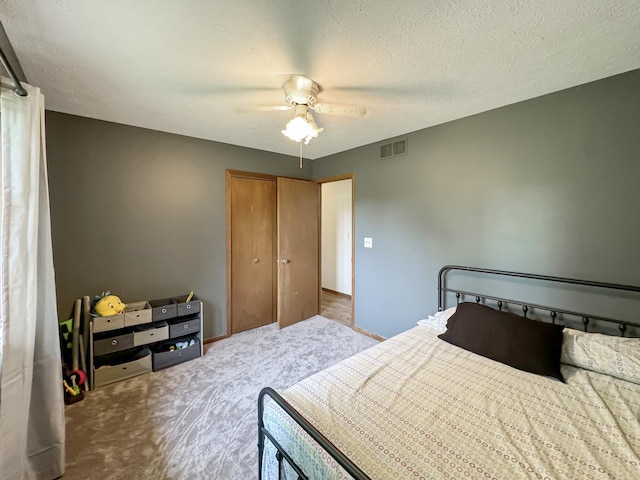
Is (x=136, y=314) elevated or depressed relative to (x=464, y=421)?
elevated

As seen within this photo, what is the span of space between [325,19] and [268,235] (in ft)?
9.10

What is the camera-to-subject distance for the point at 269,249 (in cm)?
374

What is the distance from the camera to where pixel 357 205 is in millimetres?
3416

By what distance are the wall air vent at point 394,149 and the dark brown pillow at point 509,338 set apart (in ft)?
5.71

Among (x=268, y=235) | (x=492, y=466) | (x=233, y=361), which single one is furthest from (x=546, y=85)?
(x=233, y=361)

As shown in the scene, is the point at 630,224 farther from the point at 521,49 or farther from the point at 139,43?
the point at 139,43

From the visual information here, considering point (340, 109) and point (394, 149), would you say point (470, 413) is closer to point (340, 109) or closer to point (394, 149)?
point (340, 109)

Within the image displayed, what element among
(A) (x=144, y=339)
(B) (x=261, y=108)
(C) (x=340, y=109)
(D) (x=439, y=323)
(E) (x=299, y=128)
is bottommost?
(A) (x=144, y=339)

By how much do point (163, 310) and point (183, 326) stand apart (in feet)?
0.87

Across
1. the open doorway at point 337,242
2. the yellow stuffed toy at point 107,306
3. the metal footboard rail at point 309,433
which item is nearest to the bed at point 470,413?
the metal footboard rail at point 309,433

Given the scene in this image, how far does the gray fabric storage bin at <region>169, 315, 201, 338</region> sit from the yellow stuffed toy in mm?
480

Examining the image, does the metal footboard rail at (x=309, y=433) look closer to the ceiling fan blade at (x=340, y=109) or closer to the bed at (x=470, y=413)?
the bed at (x=470, y=413)

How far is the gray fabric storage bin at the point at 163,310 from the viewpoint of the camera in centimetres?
252

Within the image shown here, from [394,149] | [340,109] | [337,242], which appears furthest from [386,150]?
[337,242]
